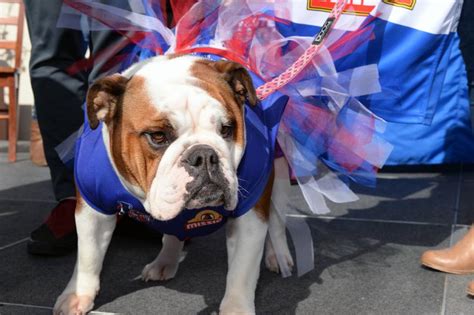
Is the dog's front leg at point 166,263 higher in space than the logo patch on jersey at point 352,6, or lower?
lower

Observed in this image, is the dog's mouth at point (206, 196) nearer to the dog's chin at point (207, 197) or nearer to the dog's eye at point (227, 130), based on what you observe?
the dog's chin at point (207, 197)

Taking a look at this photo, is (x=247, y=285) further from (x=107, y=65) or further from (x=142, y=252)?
(x=107, y=65)

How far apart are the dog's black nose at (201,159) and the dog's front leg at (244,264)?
1.02 feet

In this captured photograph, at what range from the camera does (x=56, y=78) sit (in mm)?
2992

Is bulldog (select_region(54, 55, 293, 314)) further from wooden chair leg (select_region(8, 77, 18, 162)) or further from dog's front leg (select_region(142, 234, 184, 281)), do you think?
wooden chair leg (select_region(8, 77, 18, 162))

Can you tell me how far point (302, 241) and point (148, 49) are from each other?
0.93 meters

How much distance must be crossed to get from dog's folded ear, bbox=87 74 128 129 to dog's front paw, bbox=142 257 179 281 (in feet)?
2.53

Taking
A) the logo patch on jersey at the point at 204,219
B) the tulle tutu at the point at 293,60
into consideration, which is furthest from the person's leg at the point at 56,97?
the logo patch on jersey at the point at 204,219

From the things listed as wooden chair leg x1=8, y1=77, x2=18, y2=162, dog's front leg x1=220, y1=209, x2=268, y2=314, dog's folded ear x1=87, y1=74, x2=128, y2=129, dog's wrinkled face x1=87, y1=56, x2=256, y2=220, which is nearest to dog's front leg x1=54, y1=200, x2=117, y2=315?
dog's wrinkled face x1=87, y1=56, x2=256, y2=220

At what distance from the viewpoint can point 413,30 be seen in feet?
15.2

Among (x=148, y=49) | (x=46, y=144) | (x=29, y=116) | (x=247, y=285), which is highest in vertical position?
(x=148, y=49)

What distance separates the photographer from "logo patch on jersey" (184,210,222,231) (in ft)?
6.95

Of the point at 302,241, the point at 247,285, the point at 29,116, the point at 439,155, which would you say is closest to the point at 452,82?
the point at 439,155

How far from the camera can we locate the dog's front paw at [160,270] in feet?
8.61
